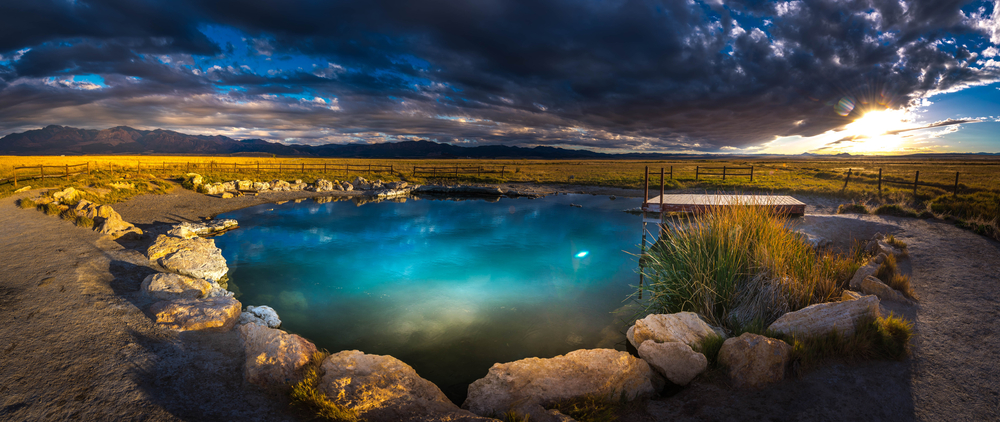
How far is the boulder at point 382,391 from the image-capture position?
401cm

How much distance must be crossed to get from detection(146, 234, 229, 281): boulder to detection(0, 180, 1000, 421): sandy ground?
6.39 feet

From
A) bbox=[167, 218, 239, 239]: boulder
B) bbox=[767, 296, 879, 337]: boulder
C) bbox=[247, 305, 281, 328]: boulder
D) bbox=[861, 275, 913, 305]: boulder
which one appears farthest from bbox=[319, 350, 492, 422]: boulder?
bbox=[167, 218, 239, 239]: boulder

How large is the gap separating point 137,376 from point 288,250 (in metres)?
10.7

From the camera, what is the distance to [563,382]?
477 centimetres

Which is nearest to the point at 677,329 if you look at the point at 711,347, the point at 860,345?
the point at 711,347

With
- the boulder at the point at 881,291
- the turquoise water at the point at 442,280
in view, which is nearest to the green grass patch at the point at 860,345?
the boulder at the point at 881,291

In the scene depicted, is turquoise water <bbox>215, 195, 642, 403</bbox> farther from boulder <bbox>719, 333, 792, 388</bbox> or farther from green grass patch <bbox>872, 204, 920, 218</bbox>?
green grass patch <bbox>872, 204, 920, 218</bbox>

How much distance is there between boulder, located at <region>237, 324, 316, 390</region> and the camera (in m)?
4.62

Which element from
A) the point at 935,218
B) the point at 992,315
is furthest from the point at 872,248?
the point at 935,218

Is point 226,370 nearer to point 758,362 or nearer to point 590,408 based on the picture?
point 590,408

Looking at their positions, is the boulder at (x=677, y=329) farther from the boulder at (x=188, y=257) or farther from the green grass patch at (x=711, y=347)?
the boulder at (x=188, y=257)

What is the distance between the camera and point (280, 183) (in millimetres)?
29766

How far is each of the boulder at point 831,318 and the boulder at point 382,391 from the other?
4.11 metres

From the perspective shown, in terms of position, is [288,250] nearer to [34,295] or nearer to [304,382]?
[34,295]
